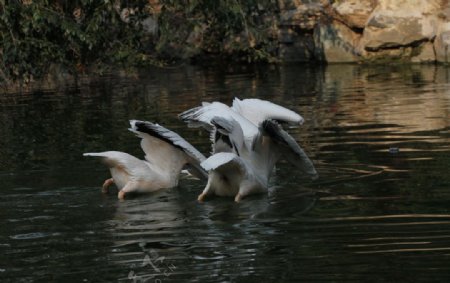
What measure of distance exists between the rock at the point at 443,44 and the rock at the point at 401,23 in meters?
0.32

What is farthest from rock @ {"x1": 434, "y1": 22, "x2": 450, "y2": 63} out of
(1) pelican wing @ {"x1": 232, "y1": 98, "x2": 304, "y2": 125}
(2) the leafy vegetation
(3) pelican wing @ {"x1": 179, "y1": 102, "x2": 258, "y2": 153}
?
(3) pelican wing @ {"x1": 179, "y1": 102, "x2": 258, "y2": 153}

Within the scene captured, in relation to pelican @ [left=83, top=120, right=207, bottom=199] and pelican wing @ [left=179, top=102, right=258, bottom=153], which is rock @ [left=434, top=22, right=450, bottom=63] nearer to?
pelican @ [left=83, top=120, right=207, bottom=199]

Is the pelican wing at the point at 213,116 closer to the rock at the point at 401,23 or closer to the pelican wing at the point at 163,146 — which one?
the pelican wing at the point at 163,146

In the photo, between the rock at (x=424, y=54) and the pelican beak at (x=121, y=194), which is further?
the rock at (x=424, y=54)

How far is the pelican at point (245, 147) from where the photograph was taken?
8.73m

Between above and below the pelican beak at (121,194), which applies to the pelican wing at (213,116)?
above

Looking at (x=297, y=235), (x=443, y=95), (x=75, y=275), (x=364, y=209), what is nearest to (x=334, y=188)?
(x=364, y=209)

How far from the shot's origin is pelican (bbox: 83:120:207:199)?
9.11 m

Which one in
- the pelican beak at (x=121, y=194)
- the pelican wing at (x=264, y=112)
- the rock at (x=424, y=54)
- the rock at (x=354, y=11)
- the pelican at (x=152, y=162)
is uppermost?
the rock at (x=354, y=11)

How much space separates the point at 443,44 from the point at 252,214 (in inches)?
811

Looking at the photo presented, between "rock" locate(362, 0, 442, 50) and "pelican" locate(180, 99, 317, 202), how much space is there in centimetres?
1962

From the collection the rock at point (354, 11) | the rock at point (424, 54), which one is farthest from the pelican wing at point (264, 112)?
the rock at point (354, 11)

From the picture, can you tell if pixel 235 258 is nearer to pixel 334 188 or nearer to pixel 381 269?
pixel 381 269

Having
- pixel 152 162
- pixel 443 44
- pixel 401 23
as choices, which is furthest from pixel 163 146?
pixel 401 23
